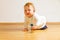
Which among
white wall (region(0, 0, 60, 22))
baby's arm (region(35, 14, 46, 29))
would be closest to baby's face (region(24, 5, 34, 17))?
baby's arm (region(35, 14, 46, 29))

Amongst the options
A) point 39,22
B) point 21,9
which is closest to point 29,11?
point 39,22

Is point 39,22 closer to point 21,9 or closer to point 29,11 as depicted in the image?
point 29,11

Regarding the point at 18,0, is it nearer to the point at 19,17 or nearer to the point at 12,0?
the point at 12,0

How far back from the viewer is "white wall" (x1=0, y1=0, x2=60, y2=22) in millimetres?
2057

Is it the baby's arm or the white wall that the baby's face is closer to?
the baby's arm

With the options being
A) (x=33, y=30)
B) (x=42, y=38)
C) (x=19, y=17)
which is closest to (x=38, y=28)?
(x=33, y=30)

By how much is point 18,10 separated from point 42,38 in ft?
2.55

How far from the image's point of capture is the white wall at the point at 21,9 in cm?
206

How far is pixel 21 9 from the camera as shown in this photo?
207 centimetres

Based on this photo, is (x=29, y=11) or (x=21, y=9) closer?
(x=29, y=11)

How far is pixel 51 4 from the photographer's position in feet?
6.78

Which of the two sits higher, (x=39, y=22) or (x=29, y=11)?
(x=29, y=11)

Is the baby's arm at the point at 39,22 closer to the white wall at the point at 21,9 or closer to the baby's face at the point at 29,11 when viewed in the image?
the baby's face at the point at 29,11

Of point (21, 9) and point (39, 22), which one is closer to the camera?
point (39, 22)
